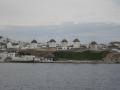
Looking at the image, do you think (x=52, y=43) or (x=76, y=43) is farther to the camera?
(x=52, y=43)

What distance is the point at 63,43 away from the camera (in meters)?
127

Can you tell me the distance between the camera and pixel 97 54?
10588cm

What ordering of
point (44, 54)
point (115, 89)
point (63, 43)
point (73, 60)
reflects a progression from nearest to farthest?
point (115, 89) < point (73, 60) < point (44, 54) < point (63, 43)

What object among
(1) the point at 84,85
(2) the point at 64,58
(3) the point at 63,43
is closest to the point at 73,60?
(2) the point at 64,58

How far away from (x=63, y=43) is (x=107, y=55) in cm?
2714

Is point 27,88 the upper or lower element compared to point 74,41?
lower

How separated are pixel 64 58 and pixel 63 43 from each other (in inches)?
1008

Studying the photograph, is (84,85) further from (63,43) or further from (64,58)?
(63,43)

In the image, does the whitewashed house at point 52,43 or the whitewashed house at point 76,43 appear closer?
the whitewashed house at point 76,43

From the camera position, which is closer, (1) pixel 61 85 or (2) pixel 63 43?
(1) pixel 61 85

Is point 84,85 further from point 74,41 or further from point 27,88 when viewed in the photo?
point 74,41

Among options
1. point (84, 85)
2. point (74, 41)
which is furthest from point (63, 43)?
point (84, 85)

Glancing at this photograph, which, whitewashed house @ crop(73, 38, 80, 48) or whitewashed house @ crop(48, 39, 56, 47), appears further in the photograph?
whitewashed house @ crop(48, 39, 56, 47)

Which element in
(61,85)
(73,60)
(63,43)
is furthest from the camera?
(63,43)
